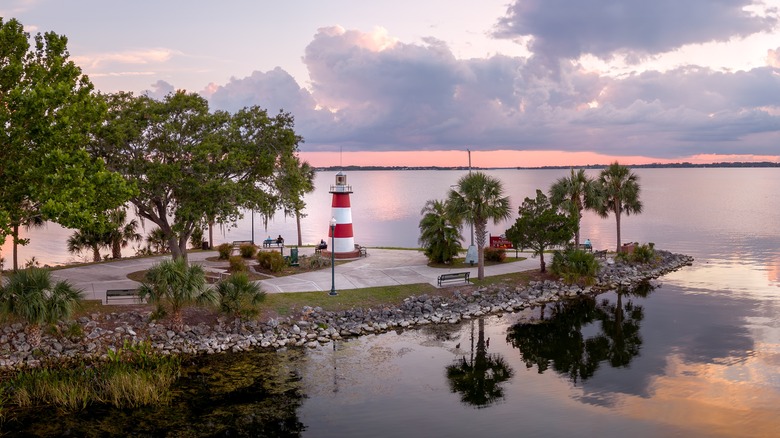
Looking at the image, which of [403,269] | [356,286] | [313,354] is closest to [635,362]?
[313,354]

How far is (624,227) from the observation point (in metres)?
92.7

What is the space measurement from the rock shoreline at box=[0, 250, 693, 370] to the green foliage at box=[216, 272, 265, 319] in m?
0.58

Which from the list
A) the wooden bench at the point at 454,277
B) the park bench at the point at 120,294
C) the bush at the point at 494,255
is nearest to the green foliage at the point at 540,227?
the bush at the point at 494,255

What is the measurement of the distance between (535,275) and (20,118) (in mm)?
30431

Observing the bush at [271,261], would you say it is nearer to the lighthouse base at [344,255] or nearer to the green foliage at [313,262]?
the green foliage at [313,262]

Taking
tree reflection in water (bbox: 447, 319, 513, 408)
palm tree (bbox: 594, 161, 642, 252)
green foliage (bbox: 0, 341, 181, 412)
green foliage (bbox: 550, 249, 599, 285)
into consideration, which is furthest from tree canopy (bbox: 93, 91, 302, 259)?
palm tree (bbox: 594, 161, 642, 252)

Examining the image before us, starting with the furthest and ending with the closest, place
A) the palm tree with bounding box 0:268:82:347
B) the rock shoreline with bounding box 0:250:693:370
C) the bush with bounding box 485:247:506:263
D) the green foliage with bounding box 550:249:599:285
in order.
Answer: the bush with bounding box 485:247:506:263 < the green foliage with bounding box 550:249:599:285 < the rock shoreline with bounding box 0:250:693:370 < the palm tree with bounding box 0:268:82:347

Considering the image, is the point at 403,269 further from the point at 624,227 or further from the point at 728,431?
the point at 624,227

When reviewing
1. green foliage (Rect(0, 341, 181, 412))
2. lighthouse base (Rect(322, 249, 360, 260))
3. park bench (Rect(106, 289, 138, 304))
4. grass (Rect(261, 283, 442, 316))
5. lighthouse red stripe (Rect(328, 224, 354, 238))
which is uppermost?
lighthouse red stripe (Rect(328, 224, 354, 238))

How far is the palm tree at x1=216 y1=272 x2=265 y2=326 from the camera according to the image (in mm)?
27297

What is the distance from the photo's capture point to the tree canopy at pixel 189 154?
3145 centimetres

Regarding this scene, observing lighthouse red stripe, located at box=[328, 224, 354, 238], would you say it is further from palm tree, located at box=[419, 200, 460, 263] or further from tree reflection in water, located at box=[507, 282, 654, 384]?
tree reflection in water, located at box=[507, 282, 654, 384]

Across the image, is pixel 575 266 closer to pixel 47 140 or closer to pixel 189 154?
pixel 189 154

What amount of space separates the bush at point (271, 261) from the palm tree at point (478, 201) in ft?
37.4
